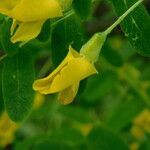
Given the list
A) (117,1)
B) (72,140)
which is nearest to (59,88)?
(117,1)

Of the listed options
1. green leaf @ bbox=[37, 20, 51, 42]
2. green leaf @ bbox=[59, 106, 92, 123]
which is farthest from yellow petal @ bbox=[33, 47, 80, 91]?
green leaf @ bbox=[59, 106, 92, 123]

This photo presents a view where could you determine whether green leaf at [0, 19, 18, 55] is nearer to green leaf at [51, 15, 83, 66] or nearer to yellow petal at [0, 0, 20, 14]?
green leaf at [51, 15, 83, 66]

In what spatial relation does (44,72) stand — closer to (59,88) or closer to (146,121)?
(146,121)

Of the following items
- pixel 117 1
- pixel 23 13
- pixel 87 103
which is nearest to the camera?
pixel 23 13

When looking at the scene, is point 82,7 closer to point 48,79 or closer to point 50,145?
point 48,79

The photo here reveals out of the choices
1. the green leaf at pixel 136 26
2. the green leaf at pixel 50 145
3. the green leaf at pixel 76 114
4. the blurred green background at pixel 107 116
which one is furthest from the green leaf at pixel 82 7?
the green leaf at pixel 76 114

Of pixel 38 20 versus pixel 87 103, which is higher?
pixel 38 20
